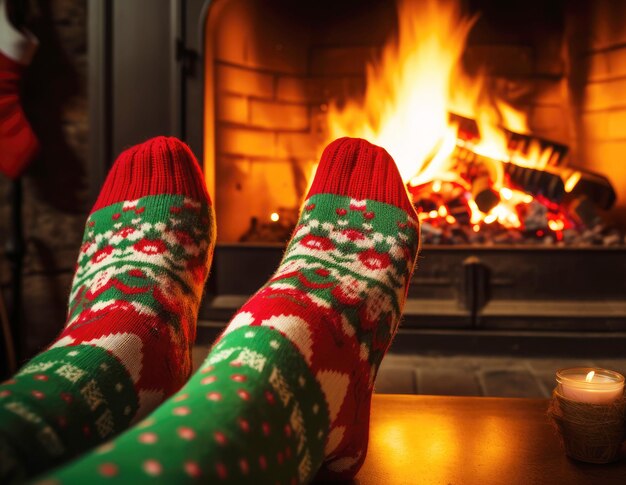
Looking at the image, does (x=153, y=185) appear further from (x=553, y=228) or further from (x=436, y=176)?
(x=553, y=228)

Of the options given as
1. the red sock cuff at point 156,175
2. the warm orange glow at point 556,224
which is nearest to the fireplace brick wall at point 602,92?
the warm orange glow at point 556,224

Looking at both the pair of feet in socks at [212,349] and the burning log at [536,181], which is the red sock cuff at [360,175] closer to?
the pair of feet in socks at [212,349]

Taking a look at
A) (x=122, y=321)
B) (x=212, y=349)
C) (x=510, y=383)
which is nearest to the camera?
(x=212, y=349)

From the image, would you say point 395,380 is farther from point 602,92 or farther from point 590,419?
point 602,92

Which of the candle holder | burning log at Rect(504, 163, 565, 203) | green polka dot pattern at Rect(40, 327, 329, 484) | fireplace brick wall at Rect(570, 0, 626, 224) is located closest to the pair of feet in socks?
green polka dot pattern at Rect(40, 327, 329, 484)

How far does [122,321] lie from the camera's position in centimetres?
72

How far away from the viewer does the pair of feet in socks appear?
17.3 inches

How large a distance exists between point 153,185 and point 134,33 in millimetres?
521

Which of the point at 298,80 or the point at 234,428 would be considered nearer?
the point at 234,428

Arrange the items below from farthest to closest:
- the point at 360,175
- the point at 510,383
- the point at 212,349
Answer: the point at 510,383 → the point at 360,175 → the point at 212,349

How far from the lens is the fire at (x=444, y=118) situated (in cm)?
155

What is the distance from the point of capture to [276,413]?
0.52 meters

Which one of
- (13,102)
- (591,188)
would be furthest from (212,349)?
(591,188)

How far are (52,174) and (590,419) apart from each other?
1292 mm
